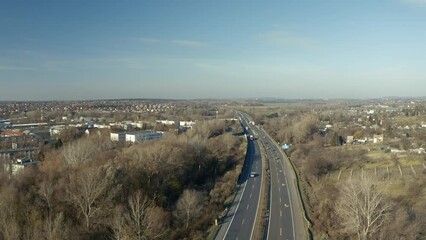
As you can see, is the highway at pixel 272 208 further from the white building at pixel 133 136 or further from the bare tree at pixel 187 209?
the white building at pixel 133 136

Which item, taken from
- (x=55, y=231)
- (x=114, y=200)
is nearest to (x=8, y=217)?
(x=55, y=231)

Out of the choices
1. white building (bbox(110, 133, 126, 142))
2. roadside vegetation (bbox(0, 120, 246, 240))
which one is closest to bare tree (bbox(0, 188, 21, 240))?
roadside vegetation (bbox(0, 120, 246, 240))

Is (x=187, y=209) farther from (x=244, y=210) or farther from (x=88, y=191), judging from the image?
(x=88, y=191)

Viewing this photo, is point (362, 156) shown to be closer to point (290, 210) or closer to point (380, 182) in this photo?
point (380, 182)

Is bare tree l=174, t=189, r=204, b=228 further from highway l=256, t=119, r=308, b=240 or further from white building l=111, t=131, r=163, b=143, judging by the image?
white building l=111, t=131, r=163, b=143

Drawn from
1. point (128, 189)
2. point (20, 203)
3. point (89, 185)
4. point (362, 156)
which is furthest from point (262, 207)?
point (362, 156)
